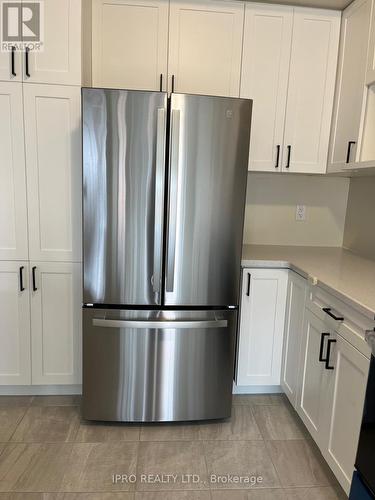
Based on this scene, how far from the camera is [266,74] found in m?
2.37

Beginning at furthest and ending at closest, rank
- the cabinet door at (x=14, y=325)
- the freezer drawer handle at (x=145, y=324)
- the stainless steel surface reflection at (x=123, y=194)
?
the cabinet door at (x=14, y=325), the freezer drawer handle at (x=145, y=324), the stainless steel surface reflection at (x=123, y=194)

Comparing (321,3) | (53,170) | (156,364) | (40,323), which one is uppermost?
(321,3)

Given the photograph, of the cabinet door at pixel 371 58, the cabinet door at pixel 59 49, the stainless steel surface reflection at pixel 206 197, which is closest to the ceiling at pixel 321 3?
the cabinet door at pixel 371 58

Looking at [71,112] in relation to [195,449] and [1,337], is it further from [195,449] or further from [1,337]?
[195,449]

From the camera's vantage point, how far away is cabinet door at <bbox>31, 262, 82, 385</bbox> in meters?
2.21

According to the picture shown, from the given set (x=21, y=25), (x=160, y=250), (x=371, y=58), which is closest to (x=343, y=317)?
(x=160, y=250)

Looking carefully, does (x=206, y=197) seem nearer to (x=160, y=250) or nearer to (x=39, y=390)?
(x=160, y=250)

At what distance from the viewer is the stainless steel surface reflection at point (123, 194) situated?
1.81 m

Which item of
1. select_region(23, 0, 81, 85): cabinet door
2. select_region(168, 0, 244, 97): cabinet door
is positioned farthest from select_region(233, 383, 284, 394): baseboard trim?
select_region(23, 0, 81, 85): cabinet door

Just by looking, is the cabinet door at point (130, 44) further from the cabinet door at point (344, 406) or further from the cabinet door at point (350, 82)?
the cabinet door at point (344, 406)

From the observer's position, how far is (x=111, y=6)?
222 centimetres

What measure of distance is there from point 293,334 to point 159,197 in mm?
1124

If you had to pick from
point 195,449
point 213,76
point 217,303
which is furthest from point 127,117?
point 195,449

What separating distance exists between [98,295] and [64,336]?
496 mm
